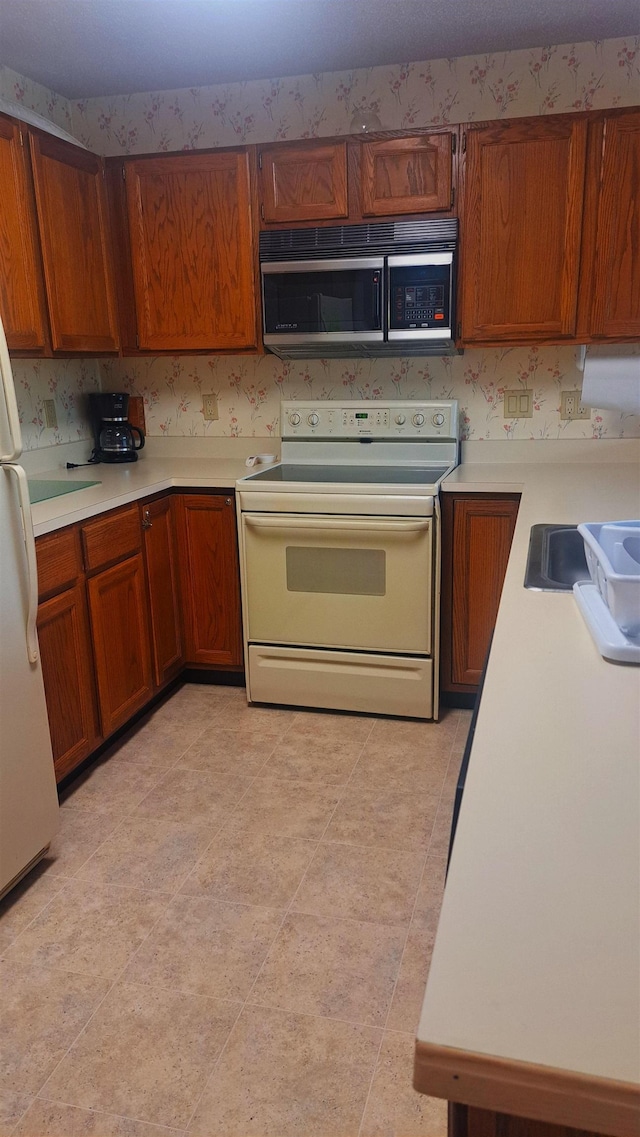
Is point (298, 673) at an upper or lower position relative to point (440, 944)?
A: lower

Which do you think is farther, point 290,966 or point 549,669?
point 290,966

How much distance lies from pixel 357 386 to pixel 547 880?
2.81 meters

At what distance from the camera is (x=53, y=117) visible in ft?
10.6

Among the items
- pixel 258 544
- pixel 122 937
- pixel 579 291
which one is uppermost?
pixel 579 291

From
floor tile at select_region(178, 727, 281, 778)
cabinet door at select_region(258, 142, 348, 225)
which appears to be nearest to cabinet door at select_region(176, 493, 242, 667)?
floor tile at select_region(178, 727, 281, 778)

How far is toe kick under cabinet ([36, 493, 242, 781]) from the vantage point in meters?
2.36

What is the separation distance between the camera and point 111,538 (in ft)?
8.57

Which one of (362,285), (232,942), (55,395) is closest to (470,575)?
(362,285)

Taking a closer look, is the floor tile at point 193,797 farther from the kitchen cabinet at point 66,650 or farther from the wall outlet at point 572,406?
the wall outlet at point 572,406

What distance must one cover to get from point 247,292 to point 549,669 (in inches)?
90.9

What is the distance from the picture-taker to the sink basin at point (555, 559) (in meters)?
1.54

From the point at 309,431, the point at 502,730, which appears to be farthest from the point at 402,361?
the point at 502,730

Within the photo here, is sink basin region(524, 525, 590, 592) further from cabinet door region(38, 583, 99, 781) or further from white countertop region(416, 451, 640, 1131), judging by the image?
cabinet door region(38, 583, 99, 781)

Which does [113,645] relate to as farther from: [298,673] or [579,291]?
[579,291]
